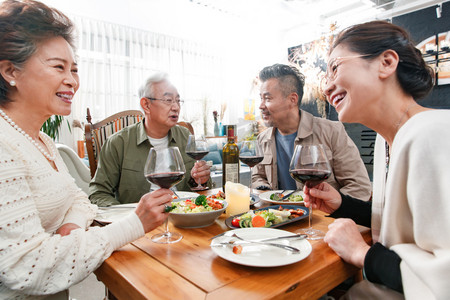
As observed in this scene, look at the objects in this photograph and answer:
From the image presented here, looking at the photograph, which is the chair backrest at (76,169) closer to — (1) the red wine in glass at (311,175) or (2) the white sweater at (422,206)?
(1) the red wine in glass at (311,175)

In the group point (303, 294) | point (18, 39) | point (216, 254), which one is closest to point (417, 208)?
point (303, 294)

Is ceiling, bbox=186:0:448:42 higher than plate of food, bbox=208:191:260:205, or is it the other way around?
ceiling, bbox=186:0:448:42

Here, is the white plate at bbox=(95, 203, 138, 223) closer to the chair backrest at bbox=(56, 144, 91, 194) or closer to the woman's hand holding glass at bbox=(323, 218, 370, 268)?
the woman's hand holding glass at bbox=(323, 218, 370, 268)

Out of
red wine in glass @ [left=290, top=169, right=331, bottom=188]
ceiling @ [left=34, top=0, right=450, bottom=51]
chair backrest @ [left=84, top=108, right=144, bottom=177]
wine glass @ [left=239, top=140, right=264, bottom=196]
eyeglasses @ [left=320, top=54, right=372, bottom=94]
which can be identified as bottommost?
red wine in glass @ [left=290, top=169, right=331, bottom=188]

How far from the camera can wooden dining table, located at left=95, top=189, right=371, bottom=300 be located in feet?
1.95

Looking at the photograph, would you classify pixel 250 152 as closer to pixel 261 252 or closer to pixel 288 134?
pixel 261 252

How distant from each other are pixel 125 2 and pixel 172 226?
18.0 feet

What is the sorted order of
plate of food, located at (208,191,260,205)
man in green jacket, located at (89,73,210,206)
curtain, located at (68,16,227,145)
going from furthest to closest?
curtain, located at (68,16,227,145) < man in green jacket, located at (89,73,210,206) < plate of food, located at (208,191,260,205)

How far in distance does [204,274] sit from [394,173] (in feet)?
1.81

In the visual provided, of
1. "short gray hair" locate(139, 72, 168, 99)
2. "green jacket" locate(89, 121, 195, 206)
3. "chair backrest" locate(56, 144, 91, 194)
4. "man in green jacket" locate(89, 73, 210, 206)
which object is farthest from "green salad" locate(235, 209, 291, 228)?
"chair backrest" locate(56, 144, 91, 194)

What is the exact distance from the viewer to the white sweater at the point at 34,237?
2.25 feet

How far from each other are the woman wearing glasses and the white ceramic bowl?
1.23ft

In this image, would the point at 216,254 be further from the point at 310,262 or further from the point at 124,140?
the point at 124,140

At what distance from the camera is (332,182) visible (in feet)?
6.25
